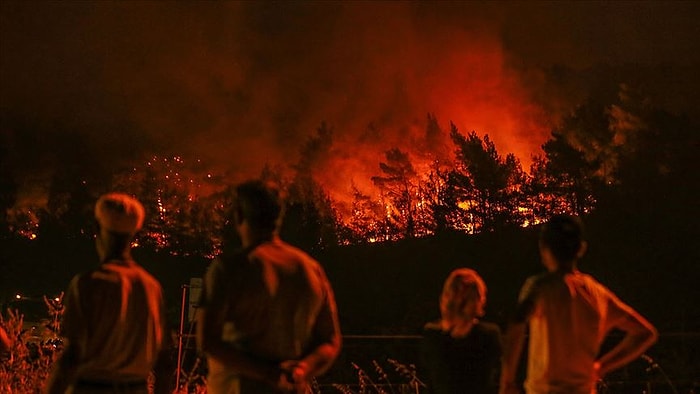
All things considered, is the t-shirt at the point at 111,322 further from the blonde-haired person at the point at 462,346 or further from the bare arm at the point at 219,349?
the blonde-haired person at the point at 462,346

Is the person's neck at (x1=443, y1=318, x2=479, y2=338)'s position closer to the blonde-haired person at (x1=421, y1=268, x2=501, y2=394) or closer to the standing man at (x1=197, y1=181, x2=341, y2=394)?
the blonde-haired person at (x1=421, y1=268, x2=501, y2=394)

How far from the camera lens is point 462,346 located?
4508 millimetres

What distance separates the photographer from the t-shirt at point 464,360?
4.48 m

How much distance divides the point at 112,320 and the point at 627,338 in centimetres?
238

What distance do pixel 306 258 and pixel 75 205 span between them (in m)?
52.4

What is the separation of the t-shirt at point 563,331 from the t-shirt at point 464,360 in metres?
0.58

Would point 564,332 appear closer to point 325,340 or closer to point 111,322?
point 325,340

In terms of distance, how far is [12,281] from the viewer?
44281 millimetres

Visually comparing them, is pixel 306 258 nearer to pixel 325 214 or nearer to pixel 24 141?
pixel 325 214

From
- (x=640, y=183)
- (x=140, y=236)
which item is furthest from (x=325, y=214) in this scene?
(x=640, y=183)

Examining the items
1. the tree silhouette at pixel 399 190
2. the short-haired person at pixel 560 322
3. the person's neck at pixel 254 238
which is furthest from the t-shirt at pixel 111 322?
the tree silhouette at pixel 399 190

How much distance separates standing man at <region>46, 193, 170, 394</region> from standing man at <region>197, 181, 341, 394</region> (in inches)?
15.9

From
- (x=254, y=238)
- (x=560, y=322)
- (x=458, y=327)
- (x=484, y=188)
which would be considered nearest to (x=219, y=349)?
(x=254, y=238)

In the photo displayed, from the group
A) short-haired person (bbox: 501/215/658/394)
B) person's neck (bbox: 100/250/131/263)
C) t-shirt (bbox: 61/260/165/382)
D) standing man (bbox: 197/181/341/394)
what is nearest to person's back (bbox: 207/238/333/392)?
standing man (bbox: 197/181/341/394)
